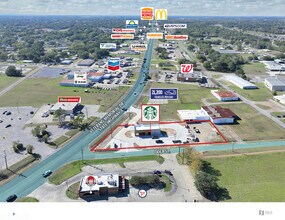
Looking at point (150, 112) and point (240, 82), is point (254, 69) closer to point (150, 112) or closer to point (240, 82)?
point (240, 82)

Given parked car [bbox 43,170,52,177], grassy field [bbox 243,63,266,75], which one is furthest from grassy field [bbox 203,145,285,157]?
grassy field [bbox 243,63,266,75]

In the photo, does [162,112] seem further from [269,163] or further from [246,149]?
[269,163]

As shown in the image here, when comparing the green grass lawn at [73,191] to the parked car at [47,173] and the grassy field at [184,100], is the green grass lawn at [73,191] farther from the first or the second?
the grassy field at [184,100]

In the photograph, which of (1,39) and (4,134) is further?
(1,39)

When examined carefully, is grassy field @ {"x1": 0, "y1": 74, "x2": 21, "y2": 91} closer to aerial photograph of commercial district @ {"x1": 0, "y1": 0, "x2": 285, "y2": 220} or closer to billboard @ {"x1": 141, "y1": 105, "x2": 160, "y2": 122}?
aerial photograph of commercial district @ {"x1": 0, "y1": 0, "x2": 285, "y2": 220}

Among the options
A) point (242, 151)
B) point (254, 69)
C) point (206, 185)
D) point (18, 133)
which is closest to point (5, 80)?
point (18, 133)

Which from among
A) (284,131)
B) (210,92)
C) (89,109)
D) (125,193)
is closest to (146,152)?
(125,193)
